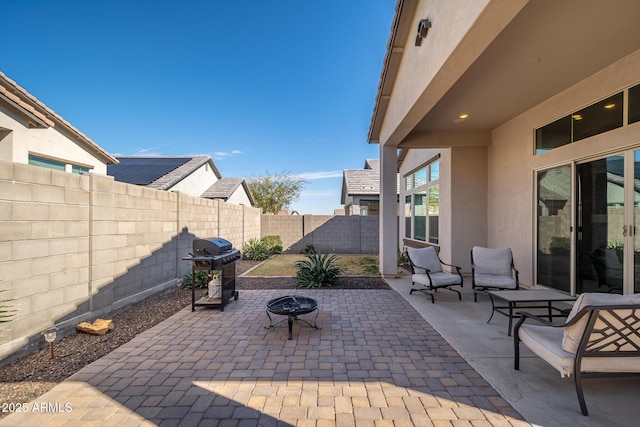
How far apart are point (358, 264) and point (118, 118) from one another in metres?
13.6

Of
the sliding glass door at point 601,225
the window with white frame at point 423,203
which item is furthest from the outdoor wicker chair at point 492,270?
the window with white frame at point 423,203

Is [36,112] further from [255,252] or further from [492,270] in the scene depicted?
[492,270]

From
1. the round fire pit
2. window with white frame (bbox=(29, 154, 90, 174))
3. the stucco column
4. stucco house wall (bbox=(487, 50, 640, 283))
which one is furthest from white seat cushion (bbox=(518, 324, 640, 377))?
window with white frame (bbox=(29, 154, 90, 174))

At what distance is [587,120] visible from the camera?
4801 mm

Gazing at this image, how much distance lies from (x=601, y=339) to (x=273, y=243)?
11.1 m

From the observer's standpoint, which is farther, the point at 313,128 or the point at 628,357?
the point at 313,128

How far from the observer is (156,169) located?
15.3 meters

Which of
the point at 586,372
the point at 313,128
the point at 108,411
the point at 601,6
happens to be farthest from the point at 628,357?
the point at 313,128

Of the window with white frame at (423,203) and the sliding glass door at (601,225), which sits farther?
the window with white frame at (423,203)

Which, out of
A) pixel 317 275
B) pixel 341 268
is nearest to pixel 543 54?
pixel 317 275

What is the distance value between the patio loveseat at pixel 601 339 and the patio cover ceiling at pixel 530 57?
106 inches

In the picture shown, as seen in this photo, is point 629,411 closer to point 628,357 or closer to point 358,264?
point 628,357

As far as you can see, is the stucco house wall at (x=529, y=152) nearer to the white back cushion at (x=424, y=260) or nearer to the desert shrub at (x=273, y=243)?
the white back cushion at (x=424, y=260)

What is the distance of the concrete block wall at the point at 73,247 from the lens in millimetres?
2922
